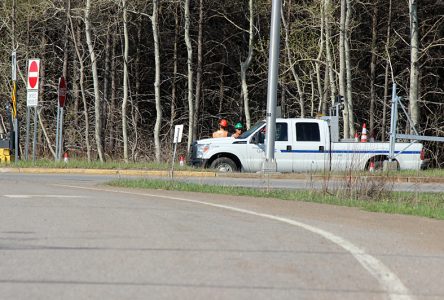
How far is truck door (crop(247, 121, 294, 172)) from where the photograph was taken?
23266 mm

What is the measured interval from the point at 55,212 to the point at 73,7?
85.8ft

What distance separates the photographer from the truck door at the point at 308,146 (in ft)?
77.1

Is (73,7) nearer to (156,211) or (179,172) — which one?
(179,172)

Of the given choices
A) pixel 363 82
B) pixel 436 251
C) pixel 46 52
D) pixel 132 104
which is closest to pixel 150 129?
pixel 132 104

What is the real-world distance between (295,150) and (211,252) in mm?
15875

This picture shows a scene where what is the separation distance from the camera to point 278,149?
2353cm

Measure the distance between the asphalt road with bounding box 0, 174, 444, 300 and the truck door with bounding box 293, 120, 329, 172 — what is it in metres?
10.9

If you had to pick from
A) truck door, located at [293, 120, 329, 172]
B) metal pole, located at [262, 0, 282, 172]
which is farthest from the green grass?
truck door, located at [293, 120, 329, 172]

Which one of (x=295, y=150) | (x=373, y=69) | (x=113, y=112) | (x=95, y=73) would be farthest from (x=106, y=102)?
(x=295, y=150)

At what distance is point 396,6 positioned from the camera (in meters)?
37.2

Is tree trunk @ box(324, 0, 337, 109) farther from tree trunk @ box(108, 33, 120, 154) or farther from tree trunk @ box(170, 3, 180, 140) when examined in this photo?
tree trunk @ box(108, 33, 120, 154)

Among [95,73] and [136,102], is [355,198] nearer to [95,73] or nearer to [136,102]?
[95,73]

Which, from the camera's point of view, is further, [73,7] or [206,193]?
[73,7]

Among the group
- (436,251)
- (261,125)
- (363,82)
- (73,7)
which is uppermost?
(73,7)
